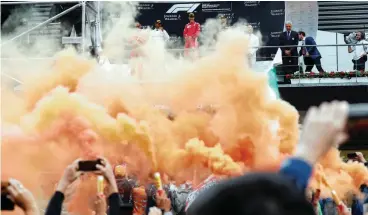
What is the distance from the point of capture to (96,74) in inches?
365

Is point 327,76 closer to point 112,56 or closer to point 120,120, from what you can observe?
point 112,56

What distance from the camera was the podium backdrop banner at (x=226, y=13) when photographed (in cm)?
1542

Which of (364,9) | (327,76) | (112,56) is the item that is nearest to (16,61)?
(112,56)

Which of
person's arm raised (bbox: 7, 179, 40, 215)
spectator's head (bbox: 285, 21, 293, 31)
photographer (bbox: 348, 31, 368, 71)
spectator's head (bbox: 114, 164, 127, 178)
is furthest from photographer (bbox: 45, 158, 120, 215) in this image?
photographer (bbox: 348, 31, 368, 71)

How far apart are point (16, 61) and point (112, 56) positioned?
57.2 inches

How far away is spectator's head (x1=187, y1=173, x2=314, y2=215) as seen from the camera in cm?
169

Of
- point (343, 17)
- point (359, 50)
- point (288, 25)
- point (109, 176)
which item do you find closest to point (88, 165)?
point (109, 176)

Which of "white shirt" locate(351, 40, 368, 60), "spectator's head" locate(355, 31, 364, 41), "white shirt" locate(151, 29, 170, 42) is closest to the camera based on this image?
"white shirt" locate(151, 29, 170, 42)

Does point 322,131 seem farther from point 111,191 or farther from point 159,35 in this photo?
point 159,35

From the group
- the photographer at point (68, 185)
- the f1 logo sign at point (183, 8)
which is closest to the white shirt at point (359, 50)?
the f1 logo sign at point (183, 8)

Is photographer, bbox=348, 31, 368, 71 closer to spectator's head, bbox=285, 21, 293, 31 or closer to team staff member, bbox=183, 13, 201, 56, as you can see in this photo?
spectator's head, bbox=285, 21, 293, 31

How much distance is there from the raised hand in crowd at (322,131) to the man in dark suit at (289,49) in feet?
40.4

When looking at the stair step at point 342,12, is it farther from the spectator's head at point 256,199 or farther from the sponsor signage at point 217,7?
the spectator's head at point 256,199

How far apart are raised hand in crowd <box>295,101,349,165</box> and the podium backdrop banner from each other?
13342 mm
